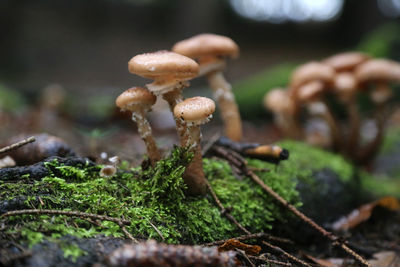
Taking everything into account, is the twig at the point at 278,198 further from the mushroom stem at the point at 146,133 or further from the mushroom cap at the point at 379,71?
the mushroom cap at the point at 379,71

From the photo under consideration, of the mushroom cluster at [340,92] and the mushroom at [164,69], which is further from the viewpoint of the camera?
the mushroom cluster at [340,92]

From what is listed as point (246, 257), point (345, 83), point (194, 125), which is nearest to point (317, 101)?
point (345, 83)

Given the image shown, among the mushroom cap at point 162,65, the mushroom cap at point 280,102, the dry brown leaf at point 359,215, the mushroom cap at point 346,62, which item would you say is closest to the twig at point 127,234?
the mushroom cap at point 162,65

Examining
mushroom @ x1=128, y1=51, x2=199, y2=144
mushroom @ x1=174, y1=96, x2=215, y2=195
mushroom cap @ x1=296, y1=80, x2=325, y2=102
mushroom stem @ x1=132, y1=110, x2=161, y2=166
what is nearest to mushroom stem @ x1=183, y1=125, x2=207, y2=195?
mushroom @ x1=174, y1=96, x2=215, y2=195

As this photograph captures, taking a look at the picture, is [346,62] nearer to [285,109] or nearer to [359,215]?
[285,109]

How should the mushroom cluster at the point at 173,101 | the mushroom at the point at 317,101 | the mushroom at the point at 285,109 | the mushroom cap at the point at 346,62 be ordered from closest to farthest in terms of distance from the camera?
the mushroom cluster at the point at 173,101 < the mushroom at the point at 317,101 < the mushroom cap at the point at 346,62 < the mushroom at the point at 285,109

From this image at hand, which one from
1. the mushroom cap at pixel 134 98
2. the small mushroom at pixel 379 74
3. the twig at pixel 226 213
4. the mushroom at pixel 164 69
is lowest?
the twig at pixel 226 213

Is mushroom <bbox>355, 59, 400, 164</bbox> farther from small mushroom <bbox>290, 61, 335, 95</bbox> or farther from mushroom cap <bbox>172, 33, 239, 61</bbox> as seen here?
mushroom cap <bbox>172, 33, 239, 61</bbox>
